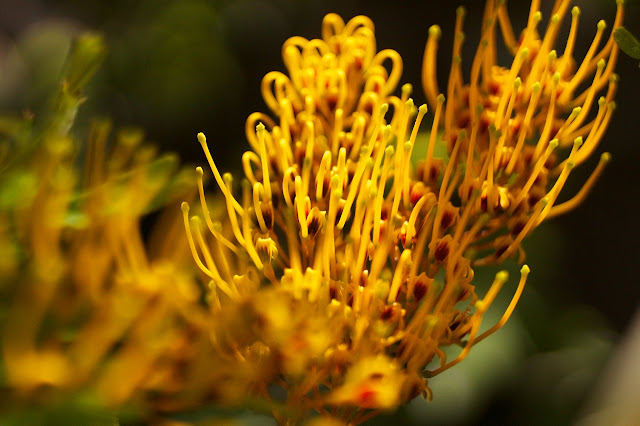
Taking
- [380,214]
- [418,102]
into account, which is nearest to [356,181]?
[380,214]

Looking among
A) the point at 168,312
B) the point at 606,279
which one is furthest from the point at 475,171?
the point at 606,279

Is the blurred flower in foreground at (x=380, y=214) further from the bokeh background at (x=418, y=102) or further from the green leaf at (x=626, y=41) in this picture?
the bokeh background at (x=418, y=102)

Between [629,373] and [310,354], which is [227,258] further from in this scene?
[629,373]

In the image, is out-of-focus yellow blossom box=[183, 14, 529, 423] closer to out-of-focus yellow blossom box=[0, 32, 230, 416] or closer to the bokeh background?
out-of-focus yellow blossom box=[0, 32, 230, 416]

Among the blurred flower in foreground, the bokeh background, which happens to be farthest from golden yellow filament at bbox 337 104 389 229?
the bokeh background

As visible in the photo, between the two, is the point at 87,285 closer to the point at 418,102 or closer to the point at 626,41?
the point at 626,41

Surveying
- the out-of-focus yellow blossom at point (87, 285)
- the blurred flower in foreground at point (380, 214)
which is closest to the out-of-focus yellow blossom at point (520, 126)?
the blurred flower in foreground at point (380, 214)

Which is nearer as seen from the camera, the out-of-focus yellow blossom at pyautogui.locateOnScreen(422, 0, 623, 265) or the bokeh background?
the out-of-focus yellow blossom at pyautogui.locateOnScreen(422, 0, 623, 265)
